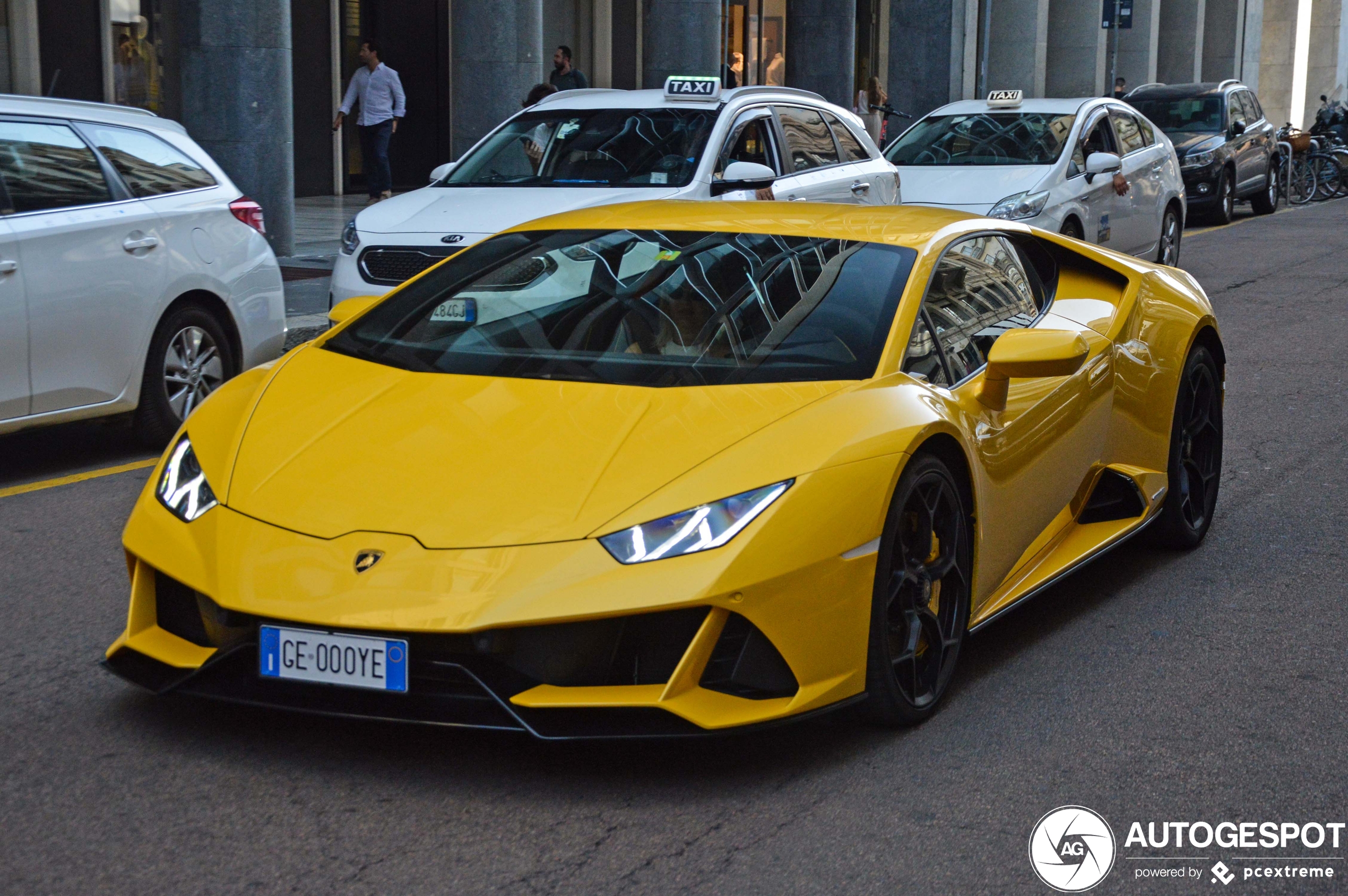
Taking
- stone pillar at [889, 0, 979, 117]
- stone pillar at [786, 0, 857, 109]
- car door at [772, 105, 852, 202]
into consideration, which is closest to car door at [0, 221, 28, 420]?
car door at [772, 105, 852, 202]

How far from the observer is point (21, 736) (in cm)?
420

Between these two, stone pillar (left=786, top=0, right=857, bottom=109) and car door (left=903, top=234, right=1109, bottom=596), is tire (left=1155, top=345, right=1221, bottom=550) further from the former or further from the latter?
stone pillar (left=786, top=0, right=857, bottom=109)

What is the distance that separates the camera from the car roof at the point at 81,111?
755 centimetres

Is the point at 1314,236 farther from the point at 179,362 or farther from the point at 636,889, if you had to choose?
the point at 636,889

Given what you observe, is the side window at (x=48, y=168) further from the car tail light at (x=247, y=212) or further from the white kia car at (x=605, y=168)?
the white kia car at (x=605, y=168)

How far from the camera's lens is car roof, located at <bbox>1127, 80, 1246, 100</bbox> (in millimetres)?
24500

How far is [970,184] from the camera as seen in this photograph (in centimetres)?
1416

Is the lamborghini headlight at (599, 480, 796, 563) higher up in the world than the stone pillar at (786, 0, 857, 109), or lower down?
lower down

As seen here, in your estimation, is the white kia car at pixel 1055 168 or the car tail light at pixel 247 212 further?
the white kia car at pixel 1055 168

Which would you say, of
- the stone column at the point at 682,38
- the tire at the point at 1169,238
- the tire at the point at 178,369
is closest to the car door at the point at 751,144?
the tire at the point at 178,369

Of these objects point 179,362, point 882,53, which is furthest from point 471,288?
point 882,53

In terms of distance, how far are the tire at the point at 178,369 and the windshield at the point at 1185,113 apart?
18.1 metres

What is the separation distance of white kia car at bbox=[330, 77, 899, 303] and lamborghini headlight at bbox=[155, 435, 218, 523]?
17.2ft

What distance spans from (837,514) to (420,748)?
1115 mm
